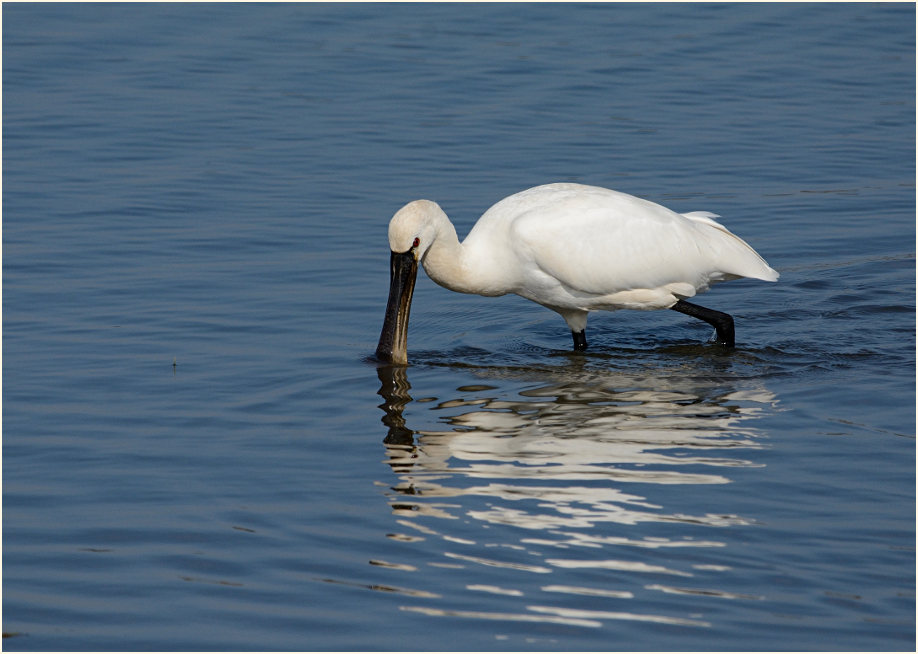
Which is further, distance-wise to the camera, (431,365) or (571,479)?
(431,365)

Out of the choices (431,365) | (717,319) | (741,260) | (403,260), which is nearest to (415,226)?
(403,260)

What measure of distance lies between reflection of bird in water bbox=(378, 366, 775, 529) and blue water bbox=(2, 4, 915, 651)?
0.10 ft

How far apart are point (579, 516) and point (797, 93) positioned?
12705mm

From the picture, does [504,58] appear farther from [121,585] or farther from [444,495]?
[121,585]

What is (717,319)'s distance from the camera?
34.1 ft

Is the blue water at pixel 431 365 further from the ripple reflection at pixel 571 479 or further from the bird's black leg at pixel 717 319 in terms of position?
the bird's black leg at pixel 717 319

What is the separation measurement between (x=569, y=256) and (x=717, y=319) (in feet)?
4.35

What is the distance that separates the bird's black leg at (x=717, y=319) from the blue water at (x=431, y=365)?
189mm

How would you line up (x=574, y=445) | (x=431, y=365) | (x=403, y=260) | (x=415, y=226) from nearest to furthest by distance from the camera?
(x=574, y=445)
(x=415, y=226)
(x=403, y=260)
(x=431, y=365)

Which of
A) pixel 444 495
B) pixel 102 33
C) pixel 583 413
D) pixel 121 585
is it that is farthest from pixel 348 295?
pixel 102 33

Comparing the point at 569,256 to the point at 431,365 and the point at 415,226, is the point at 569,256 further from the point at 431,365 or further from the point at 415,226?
the point at 431,365

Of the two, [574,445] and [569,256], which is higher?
[569,256]

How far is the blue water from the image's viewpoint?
6.16 metres

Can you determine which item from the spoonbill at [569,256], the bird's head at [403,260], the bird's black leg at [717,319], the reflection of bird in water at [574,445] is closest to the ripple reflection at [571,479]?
the reflection of bird in water at [574,445]
